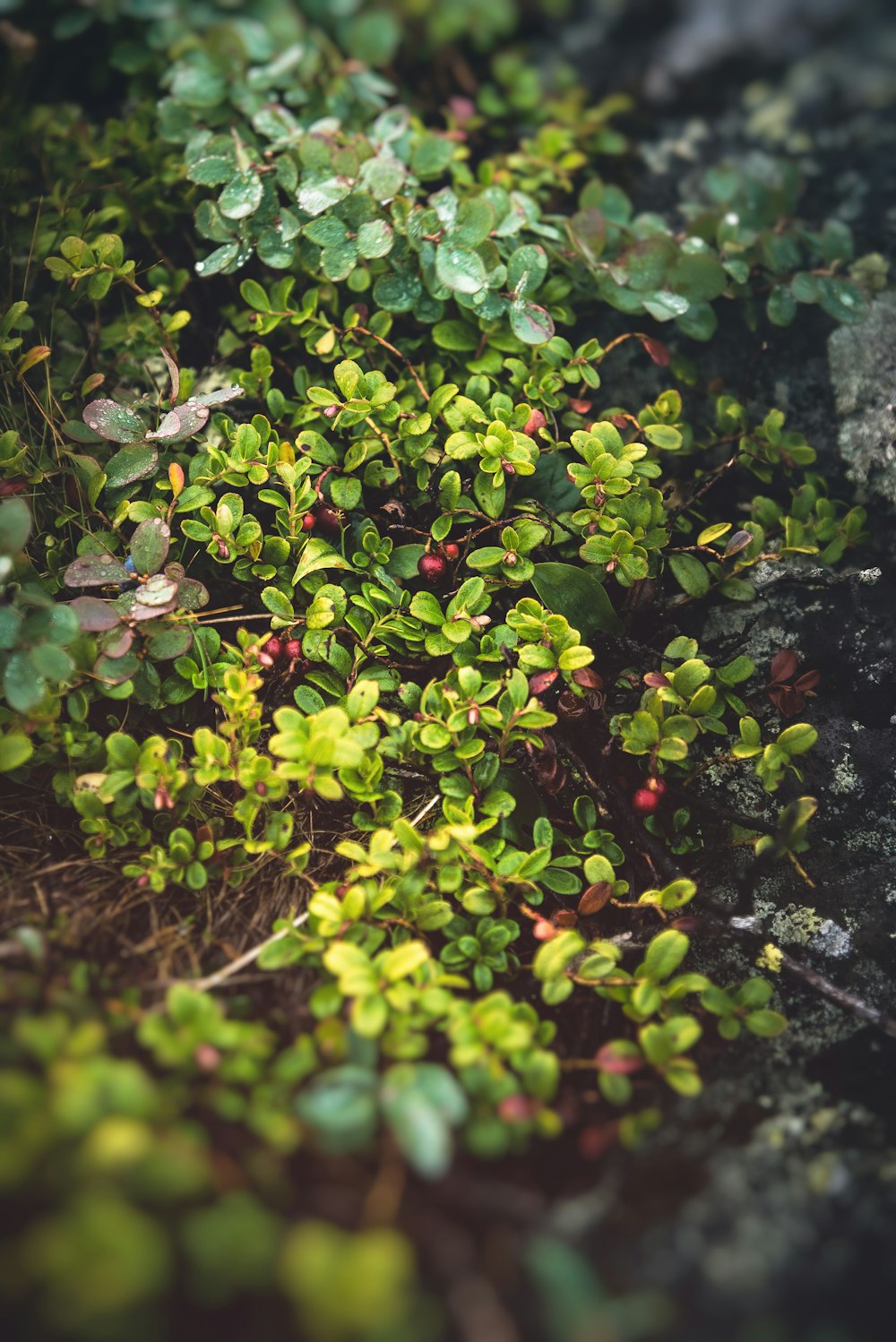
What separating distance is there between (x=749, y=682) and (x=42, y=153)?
2.11m

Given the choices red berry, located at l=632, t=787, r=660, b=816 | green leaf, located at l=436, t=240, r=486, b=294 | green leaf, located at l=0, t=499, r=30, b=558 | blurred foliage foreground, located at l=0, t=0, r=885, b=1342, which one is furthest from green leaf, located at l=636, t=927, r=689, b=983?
green leaf, located at l=436, t=240, r=486, b=294

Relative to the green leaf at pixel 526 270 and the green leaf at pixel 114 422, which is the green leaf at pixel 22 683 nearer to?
the green leaf at pixel 114 422

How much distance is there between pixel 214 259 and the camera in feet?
5.51

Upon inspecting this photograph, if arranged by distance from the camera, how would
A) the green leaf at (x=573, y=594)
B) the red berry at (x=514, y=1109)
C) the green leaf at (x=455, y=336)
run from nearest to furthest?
the red berry at (x=514, y=1109), the green leaf at (x=573, y=594), the green leaf at (x=455, y=336)

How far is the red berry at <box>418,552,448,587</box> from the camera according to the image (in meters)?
1.57

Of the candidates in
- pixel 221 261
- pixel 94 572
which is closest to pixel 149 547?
pixel 94 572

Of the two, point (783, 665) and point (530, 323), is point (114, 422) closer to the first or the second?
point (530, 323)

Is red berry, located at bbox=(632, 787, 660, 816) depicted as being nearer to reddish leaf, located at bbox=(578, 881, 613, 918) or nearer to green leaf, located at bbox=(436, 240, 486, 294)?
reddish leaf, located at bbox=(578, 881, 613, 918)

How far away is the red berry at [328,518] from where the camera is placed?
160cm

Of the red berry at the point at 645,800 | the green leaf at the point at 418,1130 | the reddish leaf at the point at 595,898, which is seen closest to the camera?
the green leaf at the point at 418,1130

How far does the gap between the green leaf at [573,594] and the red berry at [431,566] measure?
0.60ft

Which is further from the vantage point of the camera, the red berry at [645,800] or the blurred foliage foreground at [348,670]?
the red berry at [645,800]

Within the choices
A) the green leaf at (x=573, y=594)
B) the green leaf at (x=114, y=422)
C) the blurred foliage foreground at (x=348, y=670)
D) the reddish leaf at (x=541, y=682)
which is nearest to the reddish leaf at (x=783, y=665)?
the blurred foliage foreground at (x=348, y=670)

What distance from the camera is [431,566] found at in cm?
157
